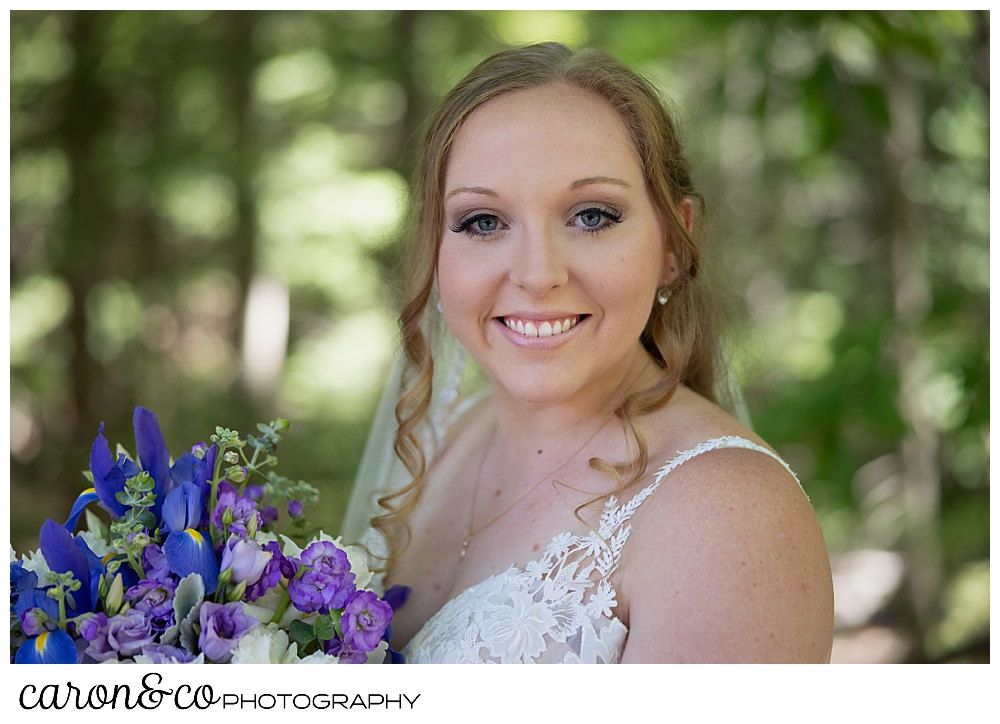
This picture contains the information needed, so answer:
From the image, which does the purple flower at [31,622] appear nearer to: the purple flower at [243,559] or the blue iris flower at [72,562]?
the blue iris flower at [72,562]

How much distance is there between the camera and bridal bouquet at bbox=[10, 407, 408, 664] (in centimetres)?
127

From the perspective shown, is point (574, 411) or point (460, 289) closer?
point (460, 289)

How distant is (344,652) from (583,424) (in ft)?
2.81

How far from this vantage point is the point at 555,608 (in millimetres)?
1542

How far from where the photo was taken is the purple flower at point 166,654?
1271 mm

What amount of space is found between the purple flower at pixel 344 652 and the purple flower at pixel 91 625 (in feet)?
1.17

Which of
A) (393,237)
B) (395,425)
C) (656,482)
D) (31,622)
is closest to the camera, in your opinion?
(31,622)

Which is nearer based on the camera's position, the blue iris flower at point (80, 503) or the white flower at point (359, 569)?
the blue iris flower at point (80, 503)

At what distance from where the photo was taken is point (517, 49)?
1.90 meters

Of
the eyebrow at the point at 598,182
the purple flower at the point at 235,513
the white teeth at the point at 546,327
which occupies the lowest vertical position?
the purple flower at the point at 235,513

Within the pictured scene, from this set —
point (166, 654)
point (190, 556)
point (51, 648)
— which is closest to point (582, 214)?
point (190, 556)

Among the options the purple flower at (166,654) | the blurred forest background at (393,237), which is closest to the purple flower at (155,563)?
the purple flower at (166,654)

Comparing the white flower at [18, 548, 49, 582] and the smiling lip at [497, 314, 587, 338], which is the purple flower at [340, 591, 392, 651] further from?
the smiling lip at [497, 314, 587, 338]

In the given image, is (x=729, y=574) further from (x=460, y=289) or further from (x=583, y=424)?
(x=460, y=289)
